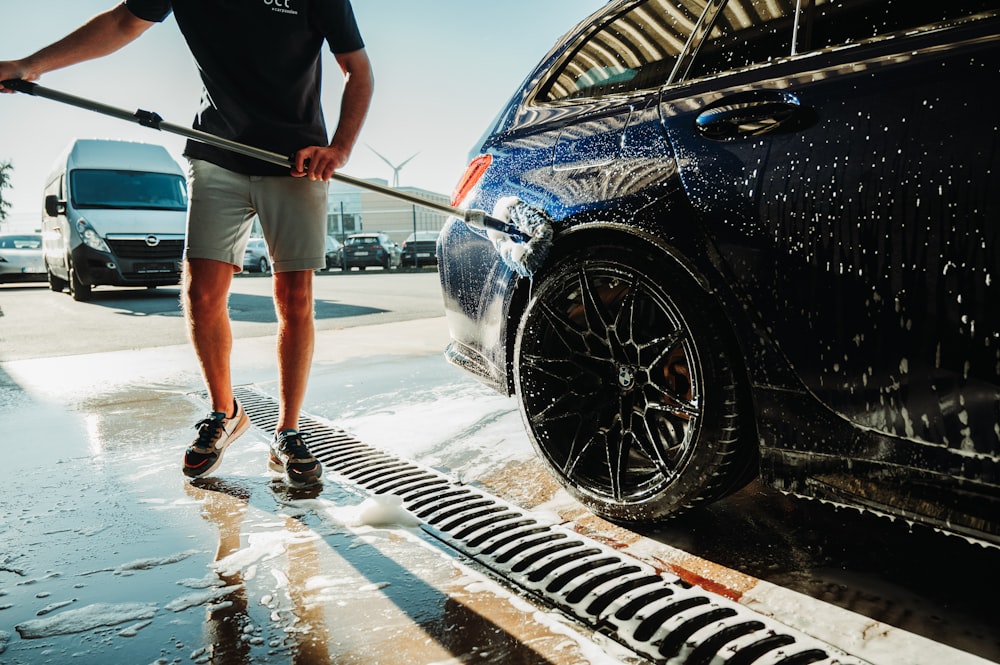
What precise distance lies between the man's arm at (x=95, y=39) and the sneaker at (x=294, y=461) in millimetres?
1484

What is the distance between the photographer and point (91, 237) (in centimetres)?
1095

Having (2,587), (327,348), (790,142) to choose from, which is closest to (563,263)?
(790,142)

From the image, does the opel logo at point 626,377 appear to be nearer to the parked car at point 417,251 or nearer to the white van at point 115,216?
the white van at point 115,216

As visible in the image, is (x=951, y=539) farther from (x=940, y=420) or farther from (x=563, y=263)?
(x=563, y=263)

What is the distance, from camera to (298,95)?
2572mm

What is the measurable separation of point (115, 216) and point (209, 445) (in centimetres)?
1012

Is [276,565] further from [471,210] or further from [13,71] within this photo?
[13,71]

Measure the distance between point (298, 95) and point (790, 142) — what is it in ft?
5.61

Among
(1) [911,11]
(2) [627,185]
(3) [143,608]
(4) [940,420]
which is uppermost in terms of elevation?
(1) [911,11]

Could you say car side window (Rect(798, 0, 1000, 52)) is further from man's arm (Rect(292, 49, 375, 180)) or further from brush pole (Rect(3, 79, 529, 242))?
man's arm (Rect(292, 49, 375, 180))

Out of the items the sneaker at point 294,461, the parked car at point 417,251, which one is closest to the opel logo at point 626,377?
the sneaker at point 294,461

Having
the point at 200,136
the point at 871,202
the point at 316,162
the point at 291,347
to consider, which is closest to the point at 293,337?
the point at 291,347

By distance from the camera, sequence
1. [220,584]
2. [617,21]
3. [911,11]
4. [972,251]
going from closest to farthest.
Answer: [972,251], [911,11], [220,584], [617,21]

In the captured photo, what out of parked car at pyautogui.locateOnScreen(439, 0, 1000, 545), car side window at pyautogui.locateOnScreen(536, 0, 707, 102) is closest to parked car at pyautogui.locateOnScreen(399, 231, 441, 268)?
car side window at pyautogui.locateOnScreen(536, 0, 707, 102)
